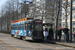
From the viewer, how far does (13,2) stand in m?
41.5

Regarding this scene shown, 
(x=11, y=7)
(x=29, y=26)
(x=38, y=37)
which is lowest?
(x=38, y=37)

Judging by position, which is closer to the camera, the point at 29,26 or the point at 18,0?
the point at 29,26

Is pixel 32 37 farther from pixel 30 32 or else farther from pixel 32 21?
pixel 32 21

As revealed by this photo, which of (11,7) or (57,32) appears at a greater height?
(11,7)

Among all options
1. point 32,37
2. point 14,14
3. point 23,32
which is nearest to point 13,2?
point 14,14

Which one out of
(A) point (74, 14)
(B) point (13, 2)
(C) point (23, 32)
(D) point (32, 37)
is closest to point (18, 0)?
(B) point (13, 2)

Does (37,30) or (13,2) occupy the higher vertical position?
(13,2)

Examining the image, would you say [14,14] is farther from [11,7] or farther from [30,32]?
[30,32]

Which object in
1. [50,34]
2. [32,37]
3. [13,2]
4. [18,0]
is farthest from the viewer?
[13,2]

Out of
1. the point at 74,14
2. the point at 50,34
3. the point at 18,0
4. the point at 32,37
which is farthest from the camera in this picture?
the point at 74,14

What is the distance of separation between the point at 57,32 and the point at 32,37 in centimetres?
436

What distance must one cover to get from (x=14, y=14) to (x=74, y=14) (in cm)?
2408

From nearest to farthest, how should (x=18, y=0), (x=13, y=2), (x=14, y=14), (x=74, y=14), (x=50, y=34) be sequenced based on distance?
1. (x=50, y=34)
2. (x=18, y=0)
3. (x=13, y=2)
4. (x=14, y=14)
5. (x=74, y=14)

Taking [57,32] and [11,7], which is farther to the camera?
[11,7]
